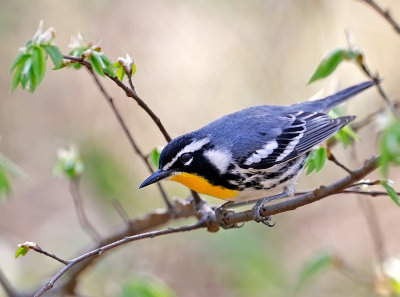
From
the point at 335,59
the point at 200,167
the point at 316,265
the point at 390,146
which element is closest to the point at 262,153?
the point at 200,167

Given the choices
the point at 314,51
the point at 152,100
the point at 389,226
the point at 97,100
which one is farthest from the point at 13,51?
the point at 389,226

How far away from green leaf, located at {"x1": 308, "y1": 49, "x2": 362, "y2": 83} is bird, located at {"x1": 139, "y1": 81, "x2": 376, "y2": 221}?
0.54 m

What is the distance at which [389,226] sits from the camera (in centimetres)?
727

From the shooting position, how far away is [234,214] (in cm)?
303

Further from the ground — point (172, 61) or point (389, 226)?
point (172, 61)

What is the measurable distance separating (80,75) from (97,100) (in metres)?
0.36

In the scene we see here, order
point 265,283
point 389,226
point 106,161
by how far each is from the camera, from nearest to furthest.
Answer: point 265,283 → point 106,161 → point 389,226

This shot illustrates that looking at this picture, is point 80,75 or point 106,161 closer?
point 106,161

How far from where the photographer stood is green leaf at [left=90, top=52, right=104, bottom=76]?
2.44 m

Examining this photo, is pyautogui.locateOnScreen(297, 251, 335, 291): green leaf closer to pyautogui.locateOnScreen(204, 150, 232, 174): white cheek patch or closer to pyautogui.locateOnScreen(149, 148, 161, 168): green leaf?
pyautogui.locateOnScreen(204, 150, 232, 174): white cheek patch

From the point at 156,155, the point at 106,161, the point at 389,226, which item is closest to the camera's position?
the point at 156,155

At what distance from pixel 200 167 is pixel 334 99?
3.84ft

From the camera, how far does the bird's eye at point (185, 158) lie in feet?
10.7

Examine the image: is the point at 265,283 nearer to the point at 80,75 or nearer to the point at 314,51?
the point at 314,51
